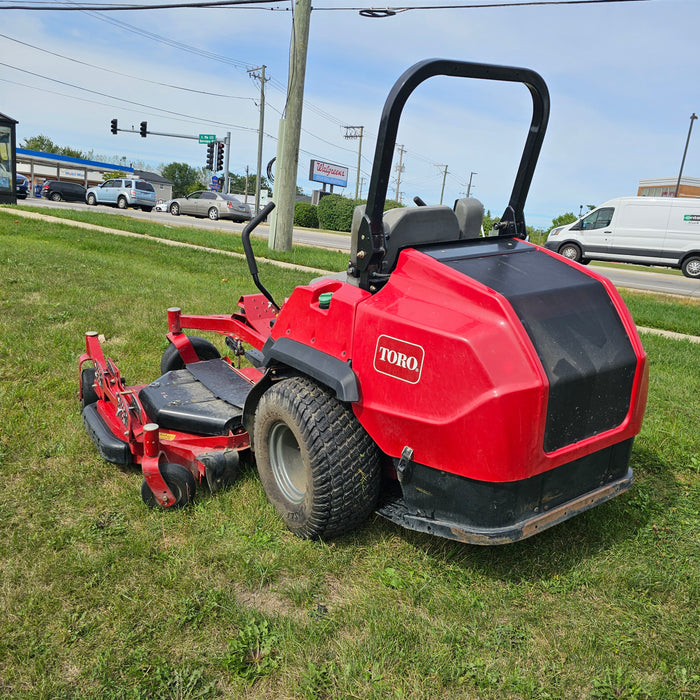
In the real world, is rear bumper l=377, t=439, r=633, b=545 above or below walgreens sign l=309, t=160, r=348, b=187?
Result: below

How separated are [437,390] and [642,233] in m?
17.7

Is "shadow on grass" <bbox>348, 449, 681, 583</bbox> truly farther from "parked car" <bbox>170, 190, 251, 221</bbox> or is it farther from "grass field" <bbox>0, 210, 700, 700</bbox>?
"parked car" <bbox>170, 190, 251, 221</bbox>

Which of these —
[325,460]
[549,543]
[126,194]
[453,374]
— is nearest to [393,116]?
[453,374]

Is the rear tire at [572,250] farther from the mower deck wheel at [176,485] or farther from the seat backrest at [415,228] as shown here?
the mower deck wheel at [176,485]

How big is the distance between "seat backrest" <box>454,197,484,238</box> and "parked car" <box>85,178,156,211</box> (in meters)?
27.0

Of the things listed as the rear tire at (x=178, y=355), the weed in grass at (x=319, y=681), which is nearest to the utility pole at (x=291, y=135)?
the rear tire at (x=178, y=355)

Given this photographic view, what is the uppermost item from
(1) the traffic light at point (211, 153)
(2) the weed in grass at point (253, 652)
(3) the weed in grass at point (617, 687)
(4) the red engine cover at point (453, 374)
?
(1) the traffic light at point (211, 153)

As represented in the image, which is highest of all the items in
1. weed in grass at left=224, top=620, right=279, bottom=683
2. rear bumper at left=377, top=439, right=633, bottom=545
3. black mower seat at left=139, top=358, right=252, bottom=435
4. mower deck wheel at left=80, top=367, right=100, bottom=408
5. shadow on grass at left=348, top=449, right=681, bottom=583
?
rear bumper at left=377, top=439, right=633, bottom=545

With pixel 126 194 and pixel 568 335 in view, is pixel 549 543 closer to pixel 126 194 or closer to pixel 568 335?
pixel 568 335

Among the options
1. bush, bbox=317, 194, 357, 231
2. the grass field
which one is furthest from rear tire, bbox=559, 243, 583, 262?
bush, bbox=317, 194, 357, 231

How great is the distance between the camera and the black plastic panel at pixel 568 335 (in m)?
2.19

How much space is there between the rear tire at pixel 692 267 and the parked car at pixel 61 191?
1114 inches

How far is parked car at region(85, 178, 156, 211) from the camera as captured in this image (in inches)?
1078

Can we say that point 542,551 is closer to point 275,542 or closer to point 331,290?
point 275,542
